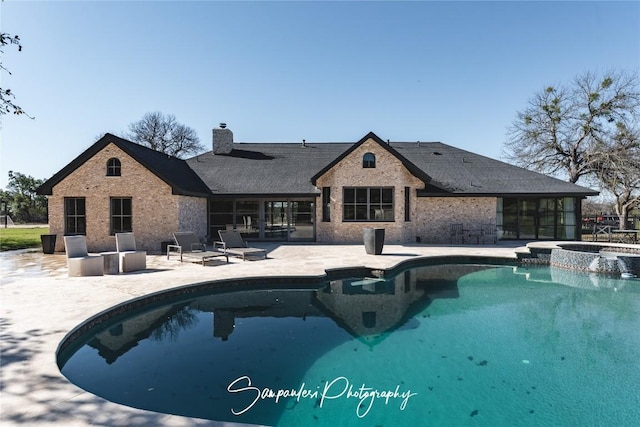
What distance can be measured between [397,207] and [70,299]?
45.8 ft

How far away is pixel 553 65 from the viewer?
20203 mm

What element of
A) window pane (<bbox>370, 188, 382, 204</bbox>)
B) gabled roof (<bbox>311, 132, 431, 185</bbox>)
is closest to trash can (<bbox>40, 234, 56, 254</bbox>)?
gabled roof (<bbox>311, 132, 431, 185</bbox>)

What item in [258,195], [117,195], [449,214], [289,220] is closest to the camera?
[117,195]

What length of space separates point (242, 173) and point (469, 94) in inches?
557

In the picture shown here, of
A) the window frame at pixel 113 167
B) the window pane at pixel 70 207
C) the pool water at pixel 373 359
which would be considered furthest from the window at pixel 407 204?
the window pane at pixel 70 207

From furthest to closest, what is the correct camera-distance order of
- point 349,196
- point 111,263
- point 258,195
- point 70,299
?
point 258,195
point 349,196
point 111,263
point 70,299

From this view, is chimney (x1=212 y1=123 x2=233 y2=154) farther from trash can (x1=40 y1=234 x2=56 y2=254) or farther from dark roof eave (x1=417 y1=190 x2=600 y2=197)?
dark roof eave (x1=417 y1=190 x2=600 y2=197)

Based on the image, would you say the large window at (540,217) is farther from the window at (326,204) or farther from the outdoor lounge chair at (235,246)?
the outdoor lounge chair at (235,246)

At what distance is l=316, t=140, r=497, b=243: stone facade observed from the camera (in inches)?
→ 673

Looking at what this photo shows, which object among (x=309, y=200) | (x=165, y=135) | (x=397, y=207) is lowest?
(x=397, y=207)

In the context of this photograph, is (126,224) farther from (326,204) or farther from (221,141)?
(326,204)

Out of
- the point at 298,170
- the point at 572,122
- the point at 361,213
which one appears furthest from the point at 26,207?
the point at 572,122

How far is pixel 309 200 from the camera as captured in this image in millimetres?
18125

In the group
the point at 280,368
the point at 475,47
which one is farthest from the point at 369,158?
the point at 280,368
